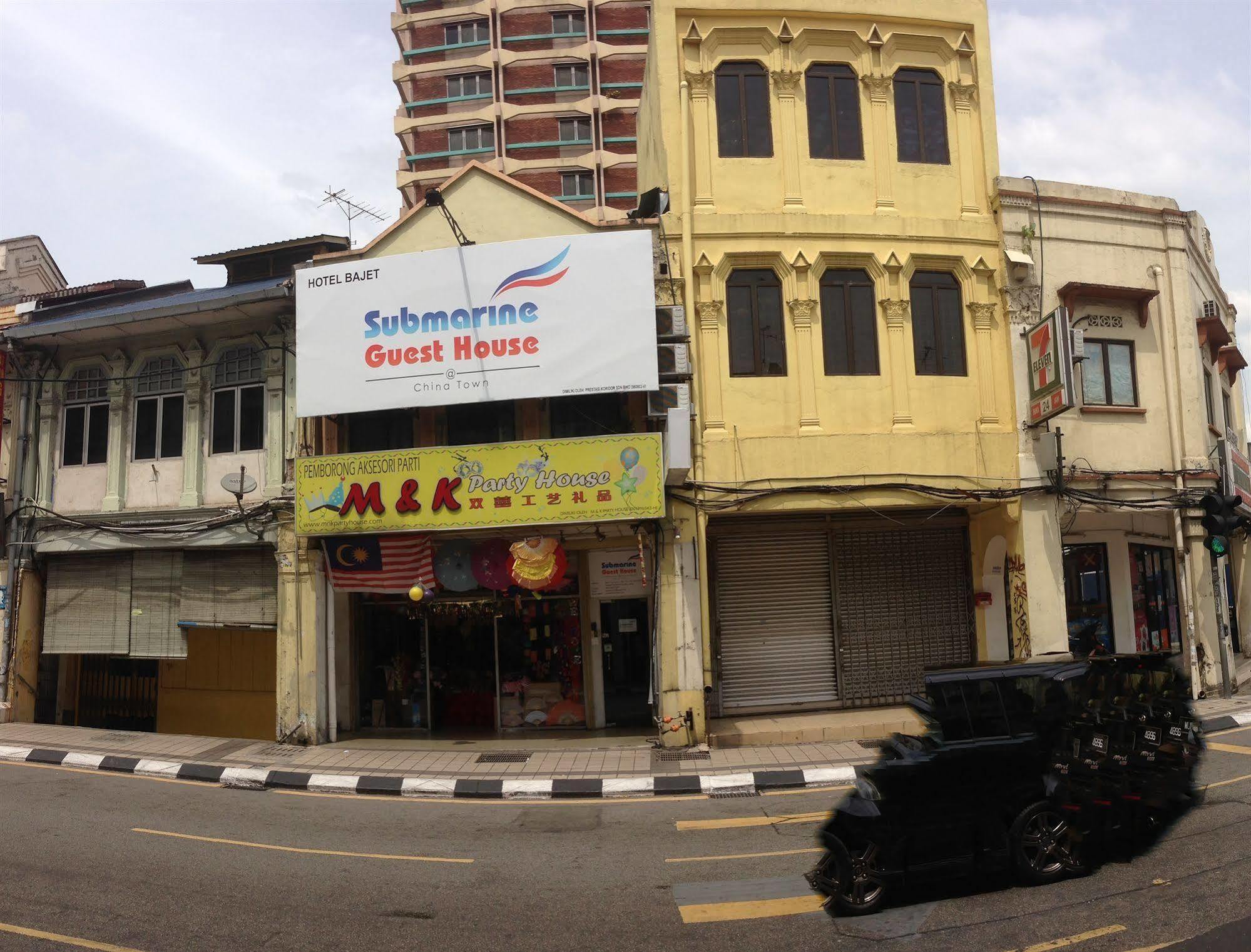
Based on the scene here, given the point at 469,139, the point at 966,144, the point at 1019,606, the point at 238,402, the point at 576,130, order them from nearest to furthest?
the point at 1019,606 < the point at 966,144 < the point at 238,402 < the point at 576,130 < the point at 469,139

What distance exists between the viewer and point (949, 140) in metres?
17.1

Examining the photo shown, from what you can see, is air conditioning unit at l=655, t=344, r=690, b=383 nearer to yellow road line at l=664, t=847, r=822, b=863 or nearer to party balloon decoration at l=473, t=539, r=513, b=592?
party balloon decoration at l=473, t=539, r=513, b=592

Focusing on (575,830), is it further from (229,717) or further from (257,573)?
(229,717)

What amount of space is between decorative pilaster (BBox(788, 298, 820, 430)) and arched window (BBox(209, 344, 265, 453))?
10079 millimetres

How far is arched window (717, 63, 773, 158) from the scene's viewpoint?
16625 mm

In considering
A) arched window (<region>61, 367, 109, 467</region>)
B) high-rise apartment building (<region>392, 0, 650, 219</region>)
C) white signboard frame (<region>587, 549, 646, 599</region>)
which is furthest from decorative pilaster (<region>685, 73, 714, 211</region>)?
high-rise apartment building (<region>392, 0, 650, 219</region>)

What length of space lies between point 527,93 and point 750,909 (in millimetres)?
46327

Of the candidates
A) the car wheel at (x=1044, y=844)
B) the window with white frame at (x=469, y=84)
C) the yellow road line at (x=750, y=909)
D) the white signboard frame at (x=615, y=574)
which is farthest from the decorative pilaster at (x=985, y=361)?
the window with white frame at (x=469, y=84)

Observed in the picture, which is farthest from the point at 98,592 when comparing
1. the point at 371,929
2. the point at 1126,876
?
the point at 1126,876

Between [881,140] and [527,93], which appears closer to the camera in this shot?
[881,140]

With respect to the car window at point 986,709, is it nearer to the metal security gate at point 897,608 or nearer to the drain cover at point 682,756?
the drain cover at point 682,756

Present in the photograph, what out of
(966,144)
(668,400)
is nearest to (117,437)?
(668,400)

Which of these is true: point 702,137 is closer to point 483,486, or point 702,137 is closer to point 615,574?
point 483,486

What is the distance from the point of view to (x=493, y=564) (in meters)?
15.9
